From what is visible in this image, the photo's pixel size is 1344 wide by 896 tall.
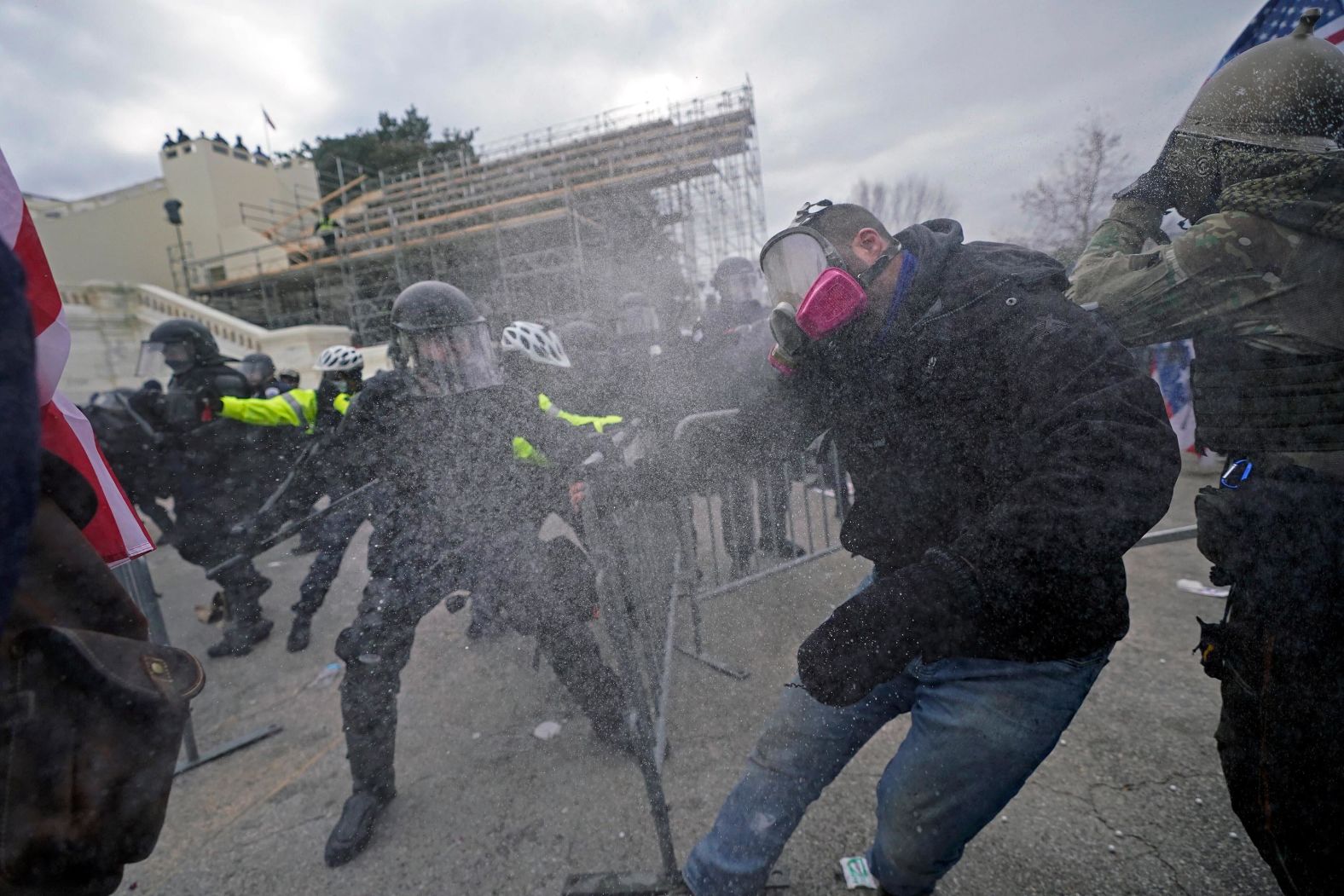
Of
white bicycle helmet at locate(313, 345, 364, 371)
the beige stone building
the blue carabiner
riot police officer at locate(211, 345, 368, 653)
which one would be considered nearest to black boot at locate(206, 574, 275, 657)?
riot police officer at locate(211, 345, 368, 653)

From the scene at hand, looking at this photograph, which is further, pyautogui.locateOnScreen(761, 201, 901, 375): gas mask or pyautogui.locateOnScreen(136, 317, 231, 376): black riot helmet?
pyautogui.locateOnScreen(136, 317, 231, 376): black riot helmet

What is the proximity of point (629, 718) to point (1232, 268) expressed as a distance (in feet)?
6.53

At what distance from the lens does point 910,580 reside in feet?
3.76

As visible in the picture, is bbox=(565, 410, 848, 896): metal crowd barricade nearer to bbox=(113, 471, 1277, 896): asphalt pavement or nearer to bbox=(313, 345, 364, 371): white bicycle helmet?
bbox=(113, 471, 1277, 896): asphalt pavement

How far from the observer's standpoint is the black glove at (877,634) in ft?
3.66

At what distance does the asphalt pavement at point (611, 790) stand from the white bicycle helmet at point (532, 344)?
6.03 feet

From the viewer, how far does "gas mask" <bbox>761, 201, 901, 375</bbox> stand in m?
1.38

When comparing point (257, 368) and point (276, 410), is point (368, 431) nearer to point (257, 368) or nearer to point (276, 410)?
point (276, 410)

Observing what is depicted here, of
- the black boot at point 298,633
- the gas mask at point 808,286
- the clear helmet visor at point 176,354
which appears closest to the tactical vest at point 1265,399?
the gas mask at point 808,286

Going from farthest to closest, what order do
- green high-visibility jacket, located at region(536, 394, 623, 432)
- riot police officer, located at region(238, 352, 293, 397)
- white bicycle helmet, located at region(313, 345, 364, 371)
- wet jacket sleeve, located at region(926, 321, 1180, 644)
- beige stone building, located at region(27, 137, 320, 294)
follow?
1. beige stone building, located at region(27, 137, 320, 294)
2. riot police officer, located at region(238, 352, 293, 397)
3. white bicycle helmet, located at region(313, 345, 364, 371)
4. green high-visibility jacket, located at region(536, 394, 623, 432)
5. wet jacket sleeve, located at region(926, 321, 1180, 644)

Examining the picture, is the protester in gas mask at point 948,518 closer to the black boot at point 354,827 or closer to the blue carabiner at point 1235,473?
the blue carabiner at point 1235,473

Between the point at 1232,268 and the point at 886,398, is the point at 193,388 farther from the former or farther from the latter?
the point at 1232,268

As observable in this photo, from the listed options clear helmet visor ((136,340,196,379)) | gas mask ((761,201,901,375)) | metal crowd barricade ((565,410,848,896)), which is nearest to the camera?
gas mask ((761,201,901,375))

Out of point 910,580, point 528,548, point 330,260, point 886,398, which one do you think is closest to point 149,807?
point 910,580
